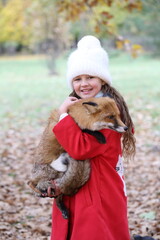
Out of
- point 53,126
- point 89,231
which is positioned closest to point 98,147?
point 53,126

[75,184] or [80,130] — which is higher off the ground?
[80,130]

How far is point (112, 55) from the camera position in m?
42.1

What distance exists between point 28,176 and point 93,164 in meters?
4.06

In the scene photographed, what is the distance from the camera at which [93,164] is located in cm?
292

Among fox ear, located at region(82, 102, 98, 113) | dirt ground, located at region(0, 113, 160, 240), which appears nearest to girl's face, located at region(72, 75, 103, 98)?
fox ear, located at region(82, 102, 98, 113)

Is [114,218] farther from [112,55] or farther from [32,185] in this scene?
[112,55]

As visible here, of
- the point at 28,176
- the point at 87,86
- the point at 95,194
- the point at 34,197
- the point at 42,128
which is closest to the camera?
the point at 95,194

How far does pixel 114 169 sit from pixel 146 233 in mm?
1890

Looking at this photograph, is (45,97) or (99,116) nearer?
(99,116)

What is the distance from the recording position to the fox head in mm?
2804

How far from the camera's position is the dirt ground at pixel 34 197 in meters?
4.70

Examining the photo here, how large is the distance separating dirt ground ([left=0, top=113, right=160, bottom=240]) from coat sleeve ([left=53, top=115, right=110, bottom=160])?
208 cm

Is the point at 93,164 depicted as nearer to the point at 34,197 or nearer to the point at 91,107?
the point at 91,107

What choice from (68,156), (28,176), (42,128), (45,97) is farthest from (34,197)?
(45,97)
